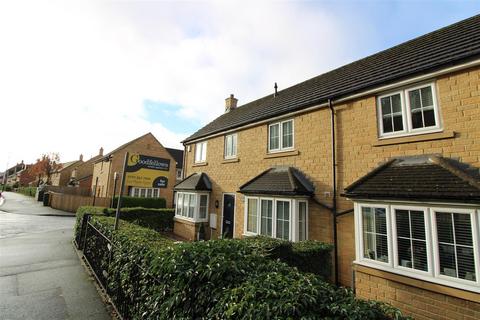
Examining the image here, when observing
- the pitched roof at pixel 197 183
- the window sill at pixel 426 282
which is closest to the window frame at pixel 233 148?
the pitched roof at pixel 197 183

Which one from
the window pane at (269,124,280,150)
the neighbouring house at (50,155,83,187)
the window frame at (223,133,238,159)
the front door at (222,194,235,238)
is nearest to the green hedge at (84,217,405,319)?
the window pane at (269,124,280,150)

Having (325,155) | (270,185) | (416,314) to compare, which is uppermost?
(325,155)

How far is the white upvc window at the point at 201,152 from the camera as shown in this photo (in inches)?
621

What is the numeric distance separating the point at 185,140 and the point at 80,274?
11456mm

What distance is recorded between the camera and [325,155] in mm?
8961

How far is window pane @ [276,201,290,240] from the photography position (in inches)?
355

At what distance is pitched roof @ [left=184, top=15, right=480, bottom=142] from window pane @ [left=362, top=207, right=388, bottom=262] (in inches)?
159

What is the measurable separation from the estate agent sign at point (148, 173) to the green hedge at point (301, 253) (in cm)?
1798

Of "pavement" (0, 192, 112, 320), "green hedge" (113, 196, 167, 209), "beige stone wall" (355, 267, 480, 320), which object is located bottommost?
"pavement" (0, 192, 112, 320)

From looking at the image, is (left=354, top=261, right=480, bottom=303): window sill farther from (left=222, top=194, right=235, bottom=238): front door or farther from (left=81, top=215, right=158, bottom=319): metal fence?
(left=222, top=194, right=235, bottom=238): front door

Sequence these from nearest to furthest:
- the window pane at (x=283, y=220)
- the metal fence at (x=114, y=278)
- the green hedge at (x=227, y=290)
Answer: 1. the green hedge at (x=227, y=290)
2. the metal fence at (x=114, y=278)
3. the window pane at (x=283, y=220)

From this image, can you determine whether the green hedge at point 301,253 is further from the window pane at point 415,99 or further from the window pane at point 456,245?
the window pane at point 415,99

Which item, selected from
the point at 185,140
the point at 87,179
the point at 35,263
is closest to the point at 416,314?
the point at 35,263

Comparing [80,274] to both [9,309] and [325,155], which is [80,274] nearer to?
[9,309]
